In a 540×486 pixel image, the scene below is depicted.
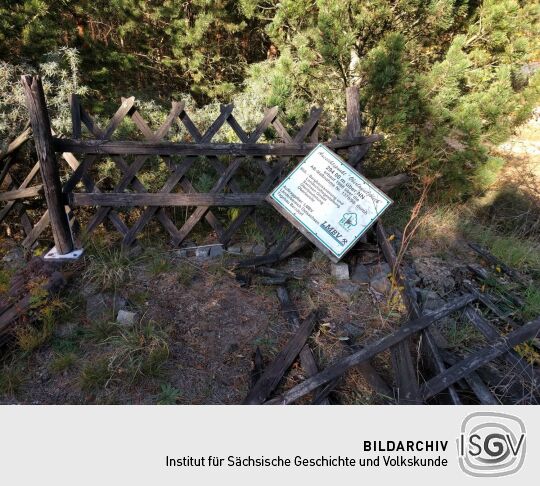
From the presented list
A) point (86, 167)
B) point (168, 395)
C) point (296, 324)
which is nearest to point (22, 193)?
point (86, 167)

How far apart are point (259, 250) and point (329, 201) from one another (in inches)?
38.6

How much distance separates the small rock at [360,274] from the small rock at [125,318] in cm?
190

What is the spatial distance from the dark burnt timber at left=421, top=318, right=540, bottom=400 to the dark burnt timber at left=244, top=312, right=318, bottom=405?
0.83 m

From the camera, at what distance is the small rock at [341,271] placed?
3.29 meters

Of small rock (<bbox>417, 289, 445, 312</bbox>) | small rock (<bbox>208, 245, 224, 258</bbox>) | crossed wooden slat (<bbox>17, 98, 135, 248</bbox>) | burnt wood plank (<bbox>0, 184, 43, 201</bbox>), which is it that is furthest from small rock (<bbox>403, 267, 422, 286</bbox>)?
burnt wood plank (<bbox>0, 184, 43, 201</bbox>)

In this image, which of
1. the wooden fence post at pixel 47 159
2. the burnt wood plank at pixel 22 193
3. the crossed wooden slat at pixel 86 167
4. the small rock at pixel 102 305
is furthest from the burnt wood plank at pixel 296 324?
the burnt wood plank at pixel 22 193

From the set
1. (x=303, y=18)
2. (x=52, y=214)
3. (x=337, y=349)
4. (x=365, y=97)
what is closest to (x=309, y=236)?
(x=337, y=349)

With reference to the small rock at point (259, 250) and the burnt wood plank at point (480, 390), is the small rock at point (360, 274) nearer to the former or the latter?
Answer: the small rock at point (259, 250)

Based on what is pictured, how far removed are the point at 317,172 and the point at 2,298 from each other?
267cm

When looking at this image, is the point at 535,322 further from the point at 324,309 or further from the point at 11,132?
the point at 11,132

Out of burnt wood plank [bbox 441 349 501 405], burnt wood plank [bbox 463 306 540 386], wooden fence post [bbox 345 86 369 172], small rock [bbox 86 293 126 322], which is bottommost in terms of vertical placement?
small rock [bbox 86 293 126 322]

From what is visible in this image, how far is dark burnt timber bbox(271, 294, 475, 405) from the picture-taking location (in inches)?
84.4

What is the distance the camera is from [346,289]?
3.15 metres

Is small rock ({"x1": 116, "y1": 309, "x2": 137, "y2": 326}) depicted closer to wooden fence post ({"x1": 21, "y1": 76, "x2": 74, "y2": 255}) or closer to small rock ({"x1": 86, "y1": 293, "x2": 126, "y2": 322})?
small rock ({"x1": 86, "y1": 293, "x2": 126, "y2": 322})
